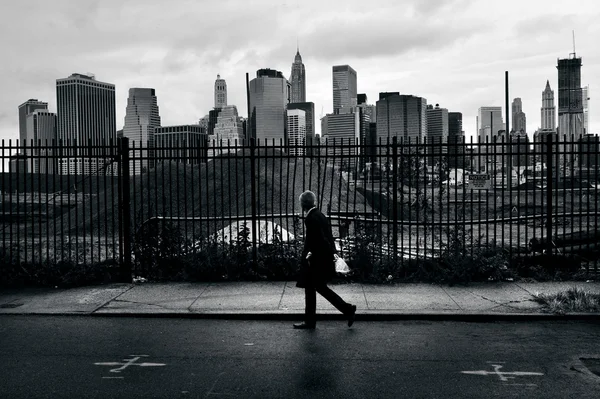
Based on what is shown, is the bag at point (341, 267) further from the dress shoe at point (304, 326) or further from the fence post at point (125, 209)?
the fence post at point (125, 209)

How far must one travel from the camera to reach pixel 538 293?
32.4 feet

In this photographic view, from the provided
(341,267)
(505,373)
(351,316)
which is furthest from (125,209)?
(505,373)

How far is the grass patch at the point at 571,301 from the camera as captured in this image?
29.1ft

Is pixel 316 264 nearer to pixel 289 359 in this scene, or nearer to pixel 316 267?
pixel 316 267

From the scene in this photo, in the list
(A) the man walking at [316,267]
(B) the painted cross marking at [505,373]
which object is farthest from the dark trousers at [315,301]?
(B) the painted cross marking at [505,373]

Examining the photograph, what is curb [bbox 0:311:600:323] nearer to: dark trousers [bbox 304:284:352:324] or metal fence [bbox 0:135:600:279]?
dark trousers [bbox 304:284:352:324]

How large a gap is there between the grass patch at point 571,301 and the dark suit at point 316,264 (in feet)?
10.2

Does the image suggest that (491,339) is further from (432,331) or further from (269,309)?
(269,309)

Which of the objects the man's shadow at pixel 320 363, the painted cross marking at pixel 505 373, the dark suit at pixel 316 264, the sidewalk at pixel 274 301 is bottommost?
the painted cross marking at pixel 505 373

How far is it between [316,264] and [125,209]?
476cm

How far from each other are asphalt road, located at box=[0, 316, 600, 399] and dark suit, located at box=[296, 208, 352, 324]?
36cm

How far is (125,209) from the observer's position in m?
11.3

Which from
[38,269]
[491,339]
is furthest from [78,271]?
[491,339]

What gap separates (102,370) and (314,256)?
2.97 meters
